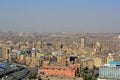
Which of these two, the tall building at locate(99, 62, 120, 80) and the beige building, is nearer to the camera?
the tall building at locate(99, 62, 120, 80)

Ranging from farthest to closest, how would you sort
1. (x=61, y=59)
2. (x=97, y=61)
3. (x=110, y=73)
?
(x=61, y=59) < (x=97, y=61) < (x=110, y=73)

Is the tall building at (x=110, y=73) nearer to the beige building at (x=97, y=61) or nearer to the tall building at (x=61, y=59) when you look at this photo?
the beige building at (x=97, y=61)

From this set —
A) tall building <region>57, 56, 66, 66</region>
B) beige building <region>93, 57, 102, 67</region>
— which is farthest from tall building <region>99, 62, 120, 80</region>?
tall building <region>57, 56, 66, 66</region>

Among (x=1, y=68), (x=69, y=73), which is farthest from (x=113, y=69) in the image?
(x=1, y=68)

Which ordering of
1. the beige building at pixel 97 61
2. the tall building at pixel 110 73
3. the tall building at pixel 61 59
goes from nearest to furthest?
the tall building at pixel 110 73 → the beige building at pixel 97 61 → the tall building at pixel 61 59

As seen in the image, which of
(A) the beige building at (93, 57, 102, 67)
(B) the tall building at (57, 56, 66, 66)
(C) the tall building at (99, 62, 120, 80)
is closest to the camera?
(C) the tall building at (99, 62, 120, 80)

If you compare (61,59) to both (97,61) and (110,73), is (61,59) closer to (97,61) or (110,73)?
(97,61)

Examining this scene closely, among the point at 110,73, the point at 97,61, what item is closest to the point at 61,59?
the point at 97,61

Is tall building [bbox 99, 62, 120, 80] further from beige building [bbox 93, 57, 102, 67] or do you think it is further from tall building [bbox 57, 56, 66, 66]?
tall building [bbox 57, 56, 66, 66]

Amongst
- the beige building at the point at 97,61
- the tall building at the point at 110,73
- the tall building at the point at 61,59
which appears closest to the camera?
Answer: the tall building at the point at 110,73

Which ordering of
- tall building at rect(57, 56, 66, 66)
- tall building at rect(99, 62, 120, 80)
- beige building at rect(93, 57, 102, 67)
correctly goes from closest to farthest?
tall building at rect(99, 62, 120, 80) < beige building at rect(93, 57, 102, 67) < tall building at rect(57, 56, 66, 66)

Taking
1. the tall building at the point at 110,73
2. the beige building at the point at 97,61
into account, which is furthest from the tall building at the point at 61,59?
the tall building at the point at 110,73
